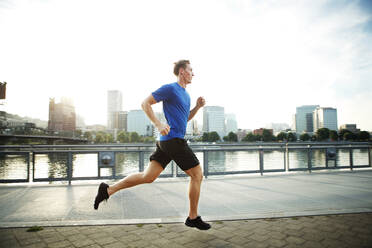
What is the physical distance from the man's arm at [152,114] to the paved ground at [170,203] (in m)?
1.36

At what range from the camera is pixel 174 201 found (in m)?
4.35

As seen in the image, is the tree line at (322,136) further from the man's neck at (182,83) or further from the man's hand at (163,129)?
the man's hand at (163,129)

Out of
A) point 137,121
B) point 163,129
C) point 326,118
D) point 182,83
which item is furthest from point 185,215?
point 326,118

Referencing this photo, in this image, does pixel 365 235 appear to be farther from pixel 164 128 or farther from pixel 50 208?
pixel 50 208

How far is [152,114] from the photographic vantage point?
2.70m

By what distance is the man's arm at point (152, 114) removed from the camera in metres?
2.59

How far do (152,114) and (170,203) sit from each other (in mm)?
2117

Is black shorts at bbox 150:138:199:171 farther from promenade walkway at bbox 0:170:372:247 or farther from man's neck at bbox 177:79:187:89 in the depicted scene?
promenade walkway at bbox 0:170:372:247

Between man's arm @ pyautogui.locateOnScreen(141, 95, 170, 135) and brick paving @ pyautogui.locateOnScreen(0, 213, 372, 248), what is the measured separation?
118cm

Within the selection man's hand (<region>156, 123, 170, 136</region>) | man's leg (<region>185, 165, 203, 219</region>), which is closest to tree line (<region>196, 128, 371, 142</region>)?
man's leg (<region>185, 165, 203, 219</region>)

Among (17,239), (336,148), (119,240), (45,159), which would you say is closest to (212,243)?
(119,240)

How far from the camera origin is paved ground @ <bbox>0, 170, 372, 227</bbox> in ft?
11.2

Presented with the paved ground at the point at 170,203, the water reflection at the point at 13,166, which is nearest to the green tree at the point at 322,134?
the paved ground at the point at 170,203

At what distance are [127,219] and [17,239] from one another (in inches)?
48.4
